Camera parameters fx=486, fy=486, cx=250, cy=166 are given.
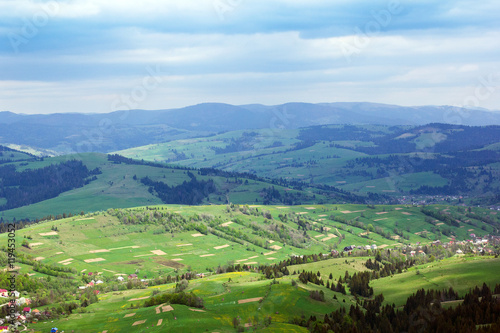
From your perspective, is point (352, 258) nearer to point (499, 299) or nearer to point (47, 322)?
point (499, 299)

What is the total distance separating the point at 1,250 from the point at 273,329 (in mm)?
136435

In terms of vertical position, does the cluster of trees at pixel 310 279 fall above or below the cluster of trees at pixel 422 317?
below

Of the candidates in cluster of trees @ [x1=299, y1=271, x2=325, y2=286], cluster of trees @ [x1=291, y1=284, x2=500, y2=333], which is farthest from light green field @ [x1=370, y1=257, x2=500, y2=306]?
cluster of trees @ [x1=299, y1=271, x2=325, y2=286]

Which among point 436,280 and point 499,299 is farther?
point 436,280

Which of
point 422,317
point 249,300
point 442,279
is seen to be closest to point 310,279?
point 249,300

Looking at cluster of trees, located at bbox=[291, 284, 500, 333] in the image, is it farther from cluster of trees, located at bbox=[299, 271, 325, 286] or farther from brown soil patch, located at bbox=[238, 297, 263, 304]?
cluster of trees, located at bbox=[299, 271, 325, 286]

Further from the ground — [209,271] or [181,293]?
[181,293]

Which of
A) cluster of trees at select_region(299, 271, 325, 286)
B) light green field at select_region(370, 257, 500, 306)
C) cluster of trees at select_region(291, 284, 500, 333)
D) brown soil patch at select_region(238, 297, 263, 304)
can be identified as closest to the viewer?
cluster of trees at select_region(291, 284, 500, 333)

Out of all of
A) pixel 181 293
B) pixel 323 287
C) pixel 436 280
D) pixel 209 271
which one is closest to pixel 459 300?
pixel 436 280

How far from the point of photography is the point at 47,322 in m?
108

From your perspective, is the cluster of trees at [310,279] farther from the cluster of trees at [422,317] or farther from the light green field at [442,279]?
the cluster of trees at [422,317]

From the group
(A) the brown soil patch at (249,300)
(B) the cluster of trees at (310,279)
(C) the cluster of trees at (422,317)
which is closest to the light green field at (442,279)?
(C) the cluster of trees at (422,317)

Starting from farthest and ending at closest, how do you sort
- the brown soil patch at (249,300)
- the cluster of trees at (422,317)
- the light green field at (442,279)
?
the light green field at (442,279) → the brown soil patch at (249,300) → the cluster of trees at (422,317)

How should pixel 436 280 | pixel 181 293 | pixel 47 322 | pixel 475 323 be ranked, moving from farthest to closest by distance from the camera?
pixel 436 280
pixel 181 293
pixel 47 322
pixel 475 323
